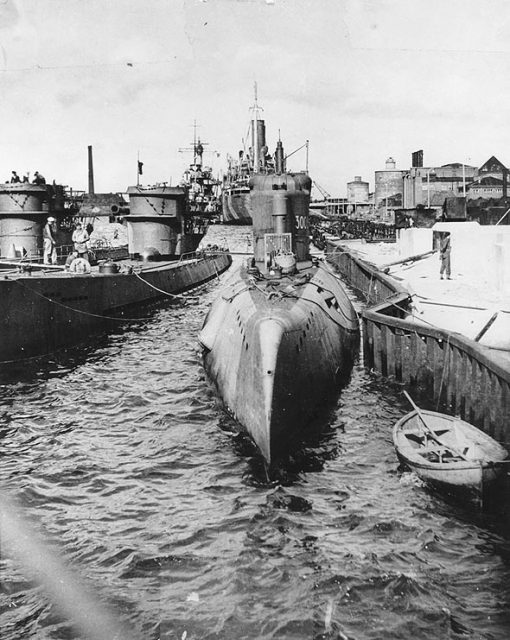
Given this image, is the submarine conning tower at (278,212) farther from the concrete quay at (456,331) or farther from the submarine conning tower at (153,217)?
the submarine conning tower at (153,217)

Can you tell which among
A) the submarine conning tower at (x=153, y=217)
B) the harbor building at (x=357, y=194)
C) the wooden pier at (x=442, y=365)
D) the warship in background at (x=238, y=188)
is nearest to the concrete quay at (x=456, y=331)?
the wooden pier at (x=442, y=365)

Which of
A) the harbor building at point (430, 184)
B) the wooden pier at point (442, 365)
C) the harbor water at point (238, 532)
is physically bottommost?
the harbor water at point (238, 532)

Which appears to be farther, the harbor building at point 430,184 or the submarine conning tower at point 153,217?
the harbor building at point 430,184

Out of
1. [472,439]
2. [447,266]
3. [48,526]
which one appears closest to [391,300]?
[447,266]

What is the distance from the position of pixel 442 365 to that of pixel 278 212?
24.0 ft

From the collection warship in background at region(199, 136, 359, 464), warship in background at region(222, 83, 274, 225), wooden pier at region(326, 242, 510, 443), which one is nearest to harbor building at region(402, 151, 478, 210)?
warship in background at region(222, 83, 274, 225)

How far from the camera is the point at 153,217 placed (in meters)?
32.7

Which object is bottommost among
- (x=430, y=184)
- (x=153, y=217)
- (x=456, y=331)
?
(x=456, y=331)

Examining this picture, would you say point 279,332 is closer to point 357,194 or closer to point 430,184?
point 430,184

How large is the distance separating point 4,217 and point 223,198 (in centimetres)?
7201

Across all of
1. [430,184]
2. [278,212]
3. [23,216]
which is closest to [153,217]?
[23,216]

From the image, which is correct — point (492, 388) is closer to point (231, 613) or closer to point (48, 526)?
point (231, 613)

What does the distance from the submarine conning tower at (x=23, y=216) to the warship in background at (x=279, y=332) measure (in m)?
12.2

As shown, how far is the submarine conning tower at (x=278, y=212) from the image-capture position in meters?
17.9
